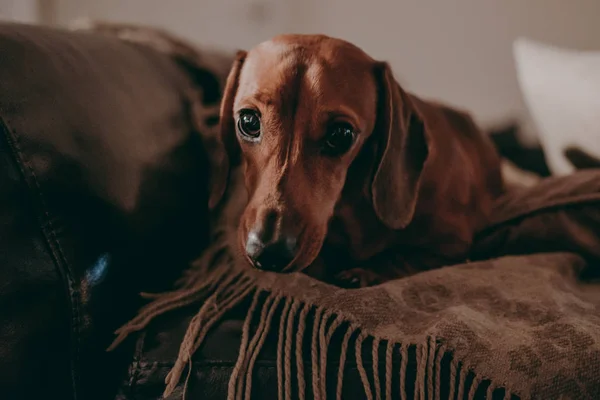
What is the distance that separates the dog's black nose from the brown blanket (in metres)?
0.04

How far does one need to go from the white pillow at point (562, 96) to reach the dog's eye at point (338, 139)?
78cm

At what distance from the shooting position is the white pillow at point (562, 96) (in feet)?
4.63

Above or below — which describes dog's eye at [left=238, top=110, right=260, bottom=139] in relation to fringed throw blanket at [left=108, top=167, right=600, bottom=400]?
above

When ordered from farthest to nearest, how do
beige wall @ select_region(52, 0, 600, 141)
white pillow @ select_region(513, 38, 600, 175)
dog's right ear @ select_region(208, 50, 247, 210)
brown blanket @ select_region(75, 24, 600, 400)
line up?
1. beige wall @ select_region(52, 0, 600, 141)
2. white pillow @ select_region(513, 38, 600, 175)
3. dog's right ear @ select_region(208, 50, 247, 210)
4. brown blanket @ select_region(75, 24, 600, 400)

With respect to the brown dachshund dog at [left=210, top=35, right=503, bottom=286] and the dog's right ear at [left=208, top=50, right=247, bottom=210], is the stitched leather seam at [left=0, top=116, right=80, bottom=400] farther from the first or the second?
the dog's right ear at [left=208, top=50, right=247, bottom=210]

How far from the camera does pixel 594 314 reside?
0.81 meters

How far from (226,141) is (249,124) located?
0.43 feet

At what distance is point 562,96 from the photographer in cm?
149

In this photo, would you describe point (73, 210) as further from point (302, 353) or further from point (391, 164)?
point (391, 164)

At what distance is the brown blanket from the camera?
684mm

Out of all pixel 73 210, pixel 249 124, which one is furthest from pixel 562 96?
A: pixel 73 210

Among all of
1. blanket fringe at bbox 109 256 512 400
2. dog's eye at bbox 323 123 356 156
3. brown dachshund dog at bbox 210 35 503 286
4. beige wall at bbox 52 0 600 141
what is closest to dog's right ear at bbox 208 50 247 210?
brown dachshund dog at bbox 210 35 503 286

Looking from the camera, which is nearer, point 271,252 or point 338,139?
point 271,252

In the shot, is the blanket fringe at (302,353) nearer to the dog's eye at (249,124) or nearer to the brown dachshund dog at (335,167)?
the brown dachshund dog at (335,167)
